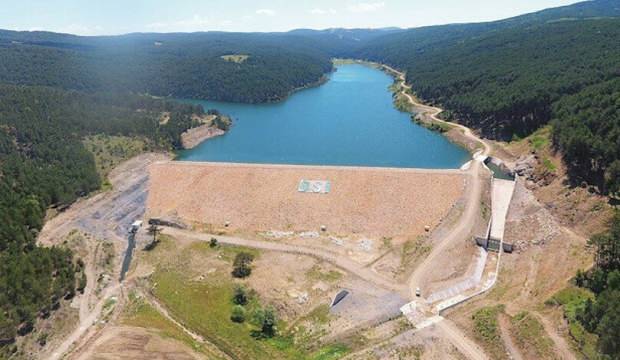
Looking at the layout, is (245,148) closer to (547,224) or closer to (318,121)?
(318,121)

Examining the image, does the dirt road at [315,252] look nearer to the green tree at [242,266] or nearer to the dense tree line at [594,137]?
the green tree at [242,266]

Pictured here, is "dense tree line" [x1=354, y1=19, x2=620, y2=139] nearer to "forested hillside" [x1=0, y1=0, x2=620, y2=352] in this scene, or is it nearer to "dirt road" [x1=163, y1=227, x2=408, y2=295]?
"forested hillside" [x1=0, y1=0, x2=620, y2=352]

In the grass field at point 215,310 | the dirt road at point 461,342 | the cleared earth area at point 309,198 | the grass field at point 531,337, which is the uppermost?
the cleared earth area at point 309,198

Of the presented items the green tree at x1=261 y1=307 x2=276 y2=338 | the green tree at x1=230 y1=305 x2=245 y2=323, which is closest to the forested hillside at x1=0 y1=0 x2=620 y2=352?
the green tree at x1=230 y1=305 x2=245 y2=323

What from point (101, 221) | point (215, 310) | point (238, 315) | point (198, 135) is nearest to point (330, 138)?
point (198, 135)

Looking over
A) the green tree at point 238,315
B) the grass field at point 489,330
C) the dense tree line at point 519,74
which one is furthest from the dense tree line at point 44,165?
the dense tree line at point 519,74
